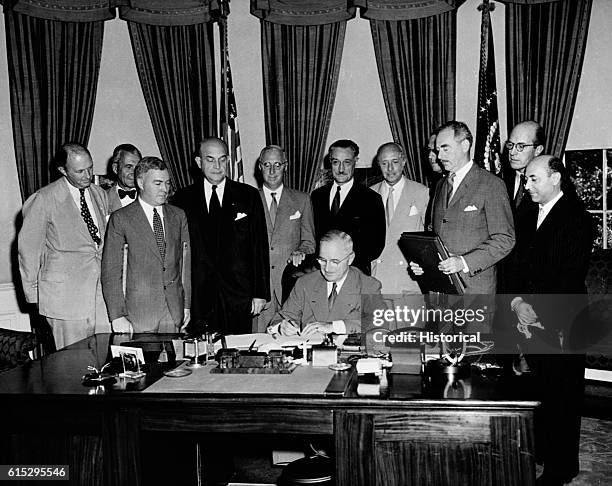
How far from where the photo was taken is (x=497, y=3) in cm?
662

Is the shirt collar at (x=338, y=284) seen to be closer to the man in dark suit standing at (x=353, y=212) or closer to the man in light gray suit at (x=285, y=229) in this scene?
the man in dark suit standing at (x=353, y=212)

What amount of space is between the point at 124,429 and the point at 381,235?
8.82ft

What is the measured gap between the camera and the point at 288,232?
502 cm

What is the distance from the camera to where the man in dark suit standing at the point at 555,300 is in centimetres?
344

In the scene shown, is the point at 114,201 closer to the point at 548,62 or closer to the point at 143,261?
the point at 143,261

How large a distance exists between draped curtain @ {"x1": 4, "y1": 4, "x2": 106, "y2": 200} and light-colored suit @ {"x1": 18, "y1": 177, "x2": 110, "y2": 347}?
249 centimetres

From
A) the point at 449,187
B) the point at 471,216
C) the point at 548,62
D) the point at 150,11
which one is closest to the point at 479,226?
the point at 471,216

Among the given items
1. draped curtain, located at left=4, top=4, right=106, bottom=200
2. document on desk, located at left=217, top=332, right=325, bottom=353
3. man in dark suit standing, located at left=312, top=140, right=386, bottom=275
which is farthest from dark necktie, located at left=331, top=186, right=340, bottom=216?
draped curtain, located at left=4, top=4, right=106, bottom=200

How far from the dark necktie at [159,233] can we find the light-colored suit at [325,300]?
3.04ft

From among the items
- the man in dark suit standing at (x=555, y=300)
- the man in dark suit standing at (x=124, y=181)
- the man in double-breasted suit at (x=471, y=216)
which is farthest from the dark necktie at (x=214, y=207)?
the man in dark suit standing at (x=555, y=300)

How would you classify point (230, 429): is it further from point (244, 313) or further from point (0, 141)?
point (0, 141)

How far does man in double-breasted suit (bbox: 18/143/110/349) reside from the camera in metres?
4.37

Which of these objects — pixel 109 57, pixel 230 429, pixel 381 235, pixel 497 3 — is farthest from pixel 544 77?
pixel 230 429

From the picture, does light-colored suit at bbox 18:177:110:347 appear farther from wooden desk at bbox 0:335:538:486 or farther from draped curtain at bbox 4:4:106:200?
draped curtain at bbox 4:4:106:200
